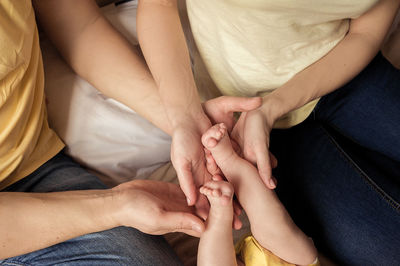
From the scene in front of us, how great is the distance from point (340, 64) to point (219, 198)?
1.46ft

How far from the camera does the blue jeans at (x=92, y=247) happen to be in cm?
77

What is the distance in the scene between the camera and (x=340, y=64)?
91cm

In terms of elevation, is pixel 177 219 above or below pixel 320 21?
below

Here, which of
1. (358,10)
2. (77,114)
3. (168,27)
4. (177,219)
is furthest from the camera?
(77,114)

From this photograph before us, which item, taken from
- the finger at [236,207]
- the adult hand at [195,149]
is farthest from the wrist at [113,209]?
the finger at [236,207]

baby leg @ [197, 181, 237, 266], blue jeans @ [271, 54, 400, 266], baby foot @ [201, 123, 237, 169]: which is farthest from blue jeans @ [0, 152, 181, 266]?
blue jeans @ [271, 54, 400, 266]

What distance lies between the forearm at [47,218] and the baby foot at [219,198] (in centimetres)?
20

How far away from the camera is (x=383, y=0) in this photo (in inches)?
34.8

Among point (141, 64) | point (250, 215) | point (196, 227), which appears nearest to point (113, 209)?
point (196, 227)

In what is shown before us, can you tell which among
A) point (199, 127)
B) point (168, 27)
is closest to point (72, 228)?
point (199, 127)

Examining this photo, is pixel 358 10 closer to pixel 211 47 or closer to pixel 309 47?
pixel 309 47

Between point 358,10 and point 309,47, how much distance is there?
13 centimetres

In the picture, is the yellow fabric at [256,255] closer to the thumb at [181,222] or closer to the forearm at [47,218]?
the thumb at [181,222]

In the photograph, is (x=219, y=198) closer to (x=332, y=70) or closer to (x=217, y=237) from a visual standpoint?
(x=217, y=237)
